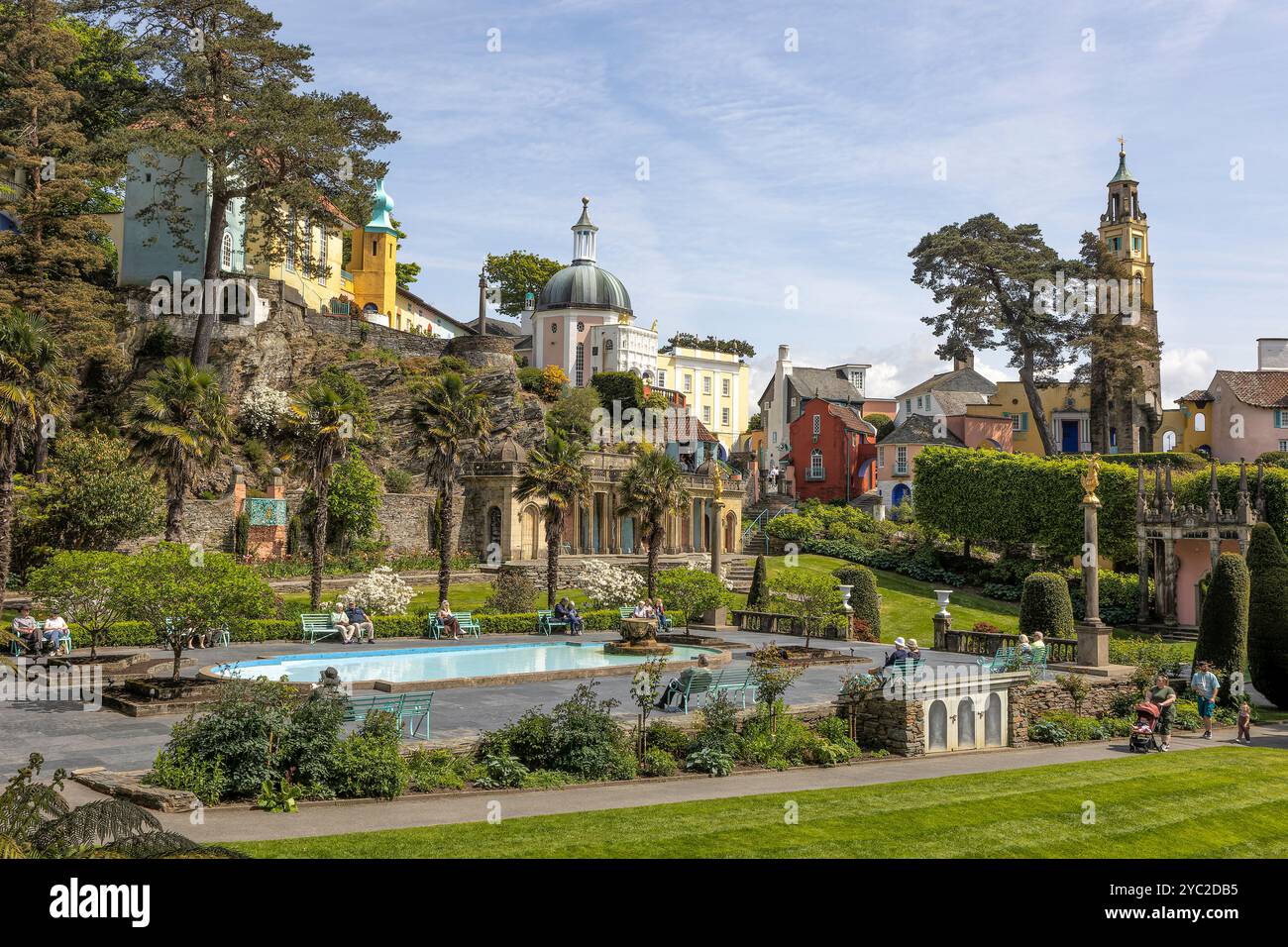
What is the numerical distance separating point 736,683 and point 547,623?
567 inches

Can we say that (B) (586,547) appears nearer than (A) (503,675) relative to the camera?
No

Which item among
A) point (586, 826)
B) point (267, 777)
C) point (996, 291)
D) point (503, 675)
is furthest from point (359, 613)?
point (996, 291)

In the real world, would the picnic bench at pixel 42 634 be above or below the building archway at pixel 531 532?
below

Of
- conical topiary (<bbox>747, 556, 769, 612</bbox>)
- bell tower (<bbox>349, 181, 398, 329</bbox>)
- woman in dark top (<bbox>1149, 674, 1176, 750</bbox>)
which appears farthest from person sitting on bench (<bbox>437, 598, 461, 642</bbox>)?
bell tower (<bbox>349, 181, 398, 329</bbox>)

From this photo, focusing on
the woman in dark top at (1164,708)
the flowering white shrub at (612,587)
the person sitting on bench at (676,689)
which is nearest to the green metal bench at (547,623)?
the flowering white shrub at (612,587)

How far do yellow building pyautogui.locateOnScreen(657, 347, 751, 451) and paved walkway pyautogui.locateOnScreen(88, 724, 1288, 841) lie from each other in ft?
259

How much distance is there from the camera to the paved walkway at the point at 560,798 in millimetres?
12641

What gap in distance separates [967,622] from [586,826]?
4014cm

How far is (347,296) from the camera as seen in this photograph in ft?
247

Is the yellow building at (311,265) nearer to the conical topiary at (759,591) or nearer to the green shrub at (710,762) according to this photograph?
the conical topiary at (759,591)

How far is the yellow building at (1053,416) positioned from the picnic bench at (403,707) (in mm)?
71445

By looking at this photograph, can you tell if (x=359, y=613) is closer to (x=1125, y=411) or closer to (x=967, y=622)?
(x=967, y=622)

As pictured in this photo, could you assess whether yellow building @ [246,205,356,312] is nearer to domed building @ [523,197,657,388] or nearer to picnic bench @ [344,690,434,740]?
domed building @ [523,197,657,388]

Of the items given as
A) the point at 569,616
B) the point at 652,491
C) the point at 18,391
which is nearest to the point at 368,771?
the point at 18,391
